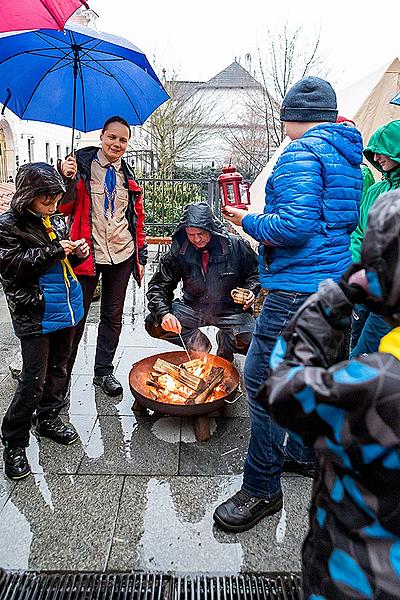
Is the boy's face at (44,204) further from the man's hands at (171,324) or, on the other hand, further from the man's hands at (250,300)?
the man's hands at (250,300)

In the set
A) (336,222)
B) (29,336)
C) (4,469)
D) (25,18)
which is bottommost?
(4,469)

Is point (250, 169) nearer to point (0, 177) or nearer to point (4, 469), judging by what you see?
point (0, 177)

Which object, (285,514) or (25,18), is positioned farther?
(285,514)

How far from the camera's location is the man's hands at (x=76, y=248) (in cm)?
314

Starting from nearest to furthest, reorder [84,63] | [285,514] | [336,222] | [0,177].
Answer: [336,222] < [285,514] < [84,63] < [0,177]

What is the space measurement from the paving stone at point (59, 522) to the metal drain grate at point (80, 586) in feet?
0.21

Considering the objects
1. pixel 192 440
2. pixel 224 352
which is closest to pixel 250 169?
pixel 224 352

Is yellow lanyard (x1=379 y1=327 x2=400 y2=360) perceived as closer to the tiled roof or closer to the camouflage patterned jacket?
the camouflage patterned jacket

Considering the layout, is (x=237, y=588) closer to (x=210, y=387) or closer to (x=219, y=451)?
(x=219, y=451)

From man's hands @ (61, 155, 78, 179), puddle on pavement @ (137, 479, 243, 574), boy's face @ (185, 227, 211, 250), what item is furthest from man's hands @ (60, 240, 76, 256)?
puddle on pavement @ (137, 479, 243, 574)

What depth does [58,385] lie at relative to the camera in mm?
3615

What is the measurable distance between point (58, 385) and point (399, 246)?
9.78 feet

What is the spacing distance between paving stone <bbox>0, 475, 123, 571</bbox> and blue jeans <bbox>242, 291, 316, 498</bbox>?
2.88 feet

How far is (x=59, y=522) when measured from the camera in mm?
2881
